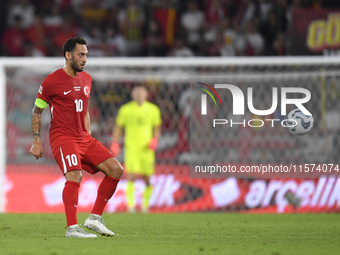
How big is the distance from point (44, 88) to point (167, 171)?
4.15m

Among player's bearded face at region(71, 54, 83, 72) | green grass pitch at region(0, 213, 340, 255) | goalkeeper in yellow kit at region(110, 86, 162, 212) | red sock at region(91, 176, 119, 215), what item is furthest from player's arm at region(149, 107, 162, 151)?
player's bearded face at region(71, 54, 83, 72)

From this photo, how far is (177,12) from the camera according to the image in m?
13.0

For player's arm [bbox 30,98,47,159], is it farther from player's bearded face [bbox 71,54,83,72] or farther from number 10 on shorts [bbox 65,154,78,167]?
player's bearded face [bbox 71,54,83,72]

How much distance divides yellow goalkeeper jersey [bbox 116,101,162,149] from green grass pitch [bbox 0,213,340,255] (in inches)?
69.6

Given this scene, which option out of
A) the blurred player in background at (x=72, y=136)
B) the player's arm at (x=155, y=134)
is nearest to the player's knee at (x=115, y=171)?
the blurred player in background at (x=72, y=136)

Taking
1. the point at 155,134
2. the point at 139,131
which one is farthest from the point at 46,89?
the point at 139,131

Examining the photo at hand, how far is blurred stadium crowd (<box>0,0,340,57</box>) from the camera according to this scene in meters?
12.0

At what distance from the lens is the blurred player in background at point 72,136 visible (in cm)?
483

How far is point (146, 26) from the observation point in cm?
1276

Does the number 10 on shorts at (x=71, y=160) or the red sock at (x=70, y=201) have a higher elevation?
the number 10 on shorts at (x=71, y=160)

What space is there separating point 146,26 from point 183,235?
27.1ft

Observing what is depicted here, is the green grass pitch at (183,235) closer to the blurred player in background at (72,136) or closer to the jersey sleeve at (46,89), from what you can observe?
the blurred player in background at (72,136)

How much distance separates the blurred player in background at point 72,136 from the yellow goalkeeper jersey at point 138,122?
3798 mm

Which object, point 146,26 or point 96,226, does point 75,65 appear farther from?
point 146,26
